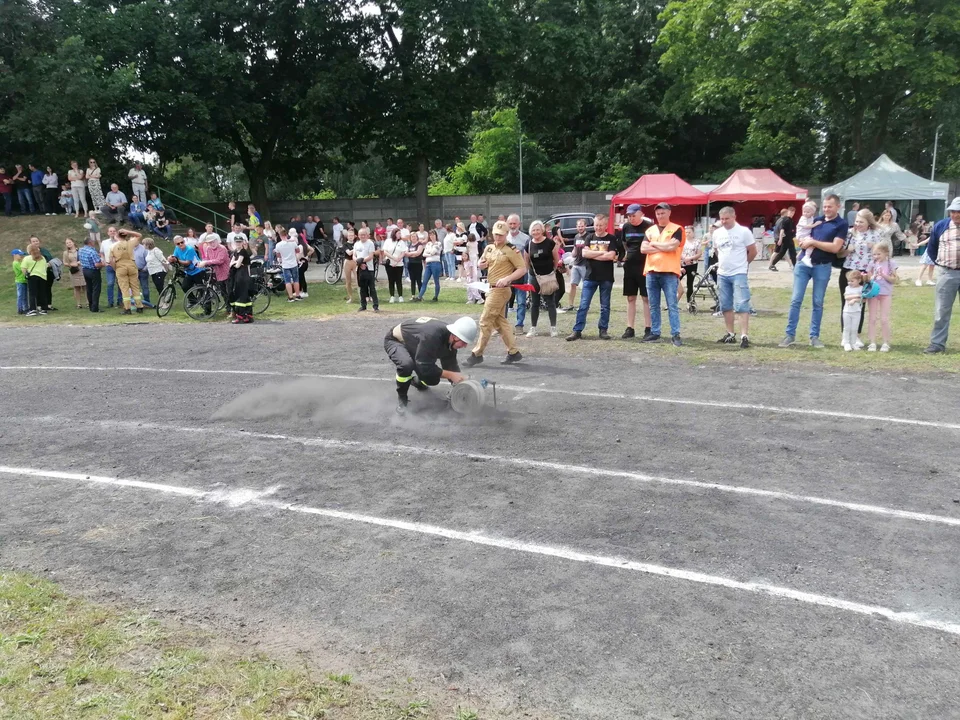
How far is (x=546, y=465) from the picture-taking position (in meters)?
6.82

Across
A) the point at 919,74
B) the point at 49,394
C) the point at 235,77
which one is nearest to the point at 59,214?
the point at 235,77

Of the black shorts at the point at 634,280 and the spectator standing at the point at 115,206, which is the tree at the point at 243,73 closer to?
the spectator standing at the point at 115,206

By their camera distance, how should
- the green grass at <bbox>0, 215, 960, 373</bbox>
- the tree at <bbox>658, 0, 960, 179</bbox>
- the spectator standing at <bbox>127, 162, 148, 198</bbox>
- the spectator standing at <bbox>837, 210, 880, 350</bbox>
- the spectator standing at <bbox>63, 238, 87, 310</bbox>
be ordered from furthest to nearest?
the tree at <bbox>658, 0, 960, 179</bbox>, the spectator standing at <bbox>127, 162, 148, 198</bbox>, the spectator standing at <bbox>63, 238, 87, 310</bbox>, the spectator standing at <bbox>837, 210, 880, 350</bbox>, the green grass at <bbox>0, 215, 960, 373</bbox>

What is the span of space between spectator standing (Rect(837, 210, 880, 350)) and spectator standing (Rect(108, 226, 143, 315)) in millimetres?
14613


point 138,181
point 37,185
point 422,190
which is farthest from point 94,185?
point 422,190

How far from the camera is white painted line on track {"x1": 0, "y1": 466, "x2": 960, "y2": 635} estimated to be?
436 cm

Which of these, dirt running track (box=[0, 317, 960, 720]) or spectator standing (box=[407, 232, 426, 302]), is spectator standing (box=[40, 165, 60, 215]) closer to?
spectator standing (box=[407, 232, 426, 302])

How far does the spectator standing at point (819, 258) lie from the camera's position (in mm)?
10815

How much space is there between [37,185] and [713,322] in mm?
24479

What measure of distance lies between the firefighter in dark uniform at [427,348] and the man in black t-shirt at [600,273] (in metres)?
4.49

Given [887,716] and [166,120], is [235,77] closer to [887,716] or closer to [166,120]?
[166,120]

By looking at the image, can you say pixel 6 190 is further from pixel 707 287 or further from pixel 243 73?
pixel 707 287

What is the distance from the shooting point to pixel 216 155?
33.2 metres

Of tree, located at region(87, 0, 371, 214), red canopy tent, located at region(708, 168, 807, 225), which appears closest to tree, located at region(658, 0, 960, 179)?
red canopy tent, located at region(708, 168, 807, 225)
